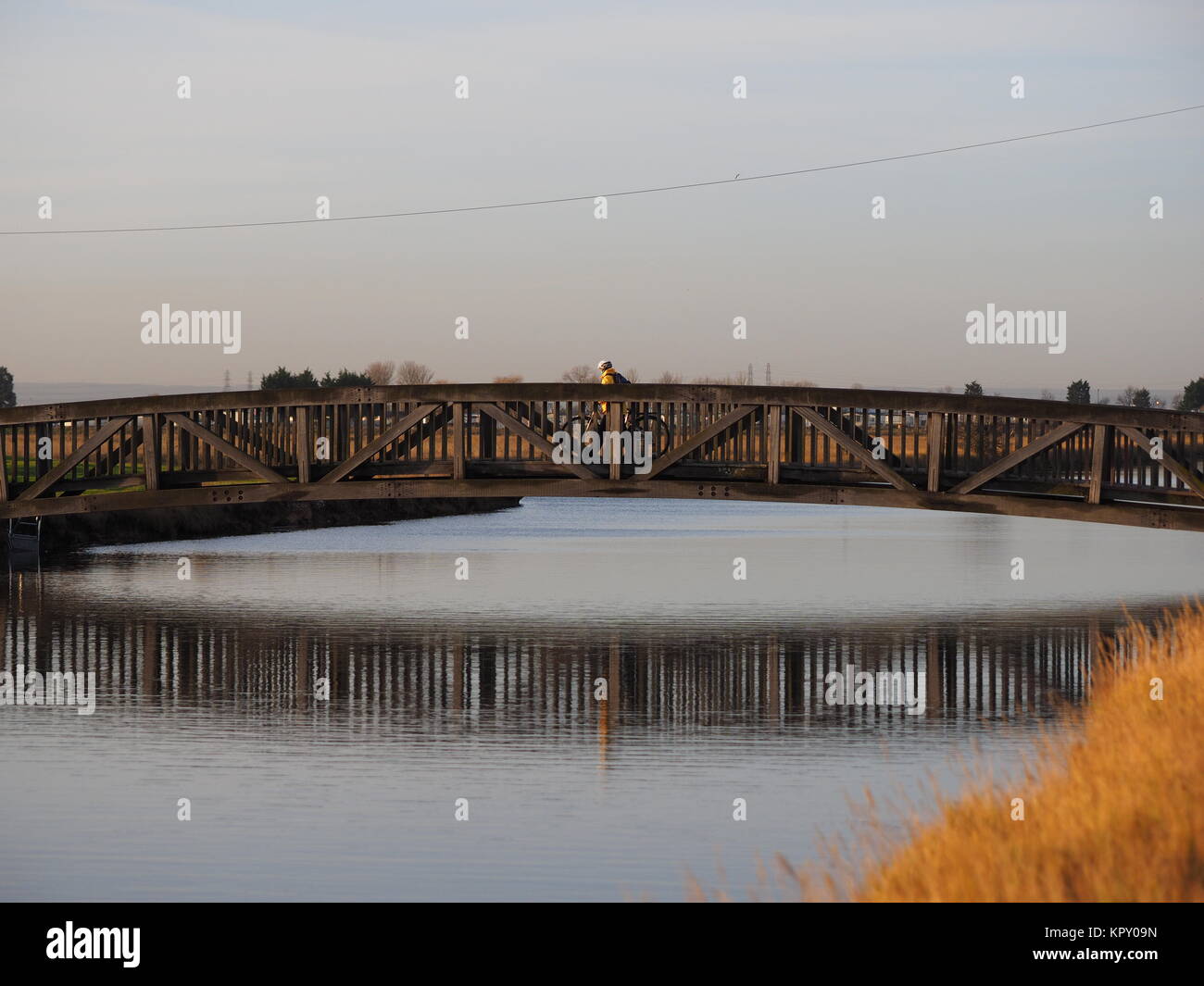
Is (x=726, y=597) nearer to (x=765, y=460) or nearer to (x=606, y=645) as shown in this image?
(x=765, y=460)

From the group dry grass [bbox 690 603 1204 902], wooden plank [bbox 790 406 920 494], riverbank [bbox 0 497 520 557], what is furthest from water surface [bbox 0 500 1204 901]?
riverbank [bbox 0 497 520 557]

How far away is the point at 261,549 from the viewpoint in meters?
53.2

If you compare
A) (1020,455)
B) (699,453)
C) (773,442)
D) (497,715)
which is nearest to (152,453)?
(699,453)

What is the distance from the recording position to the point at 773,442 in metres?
33.5

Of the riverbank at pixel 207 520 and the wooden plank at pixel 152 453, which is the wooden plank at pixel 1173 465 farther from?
the riverbank at pixel 207 520

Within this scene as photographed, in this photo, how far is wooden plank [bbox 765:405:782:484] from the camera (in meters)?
33.5

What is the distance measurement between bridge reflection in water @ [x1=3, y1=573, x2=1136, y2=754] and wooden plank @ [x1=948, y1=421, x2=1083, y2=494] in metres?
2.52

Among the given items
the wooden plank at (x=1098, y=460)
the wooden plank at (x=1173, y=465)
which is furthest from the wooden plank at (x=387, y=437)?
the wooden plank at (x=1173, y=465)

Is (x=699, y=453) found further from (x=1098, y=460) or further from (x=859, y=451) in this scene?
(x=1098, y=460)

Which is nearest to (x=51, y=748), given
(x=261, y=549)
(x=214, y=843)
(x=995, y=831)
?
(x=214, y=843)

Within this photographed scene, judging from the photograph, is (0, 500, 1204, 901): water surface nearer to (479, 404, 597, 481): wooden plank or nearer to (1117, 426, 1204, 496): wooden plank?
(479, 404, 597, 481): wooden plank

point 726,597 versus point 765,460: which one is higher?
point 765,460
